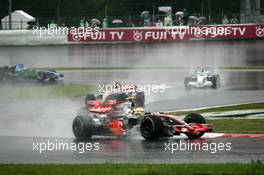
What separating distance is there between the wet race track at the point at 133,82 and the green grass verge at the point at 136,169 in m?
1.11

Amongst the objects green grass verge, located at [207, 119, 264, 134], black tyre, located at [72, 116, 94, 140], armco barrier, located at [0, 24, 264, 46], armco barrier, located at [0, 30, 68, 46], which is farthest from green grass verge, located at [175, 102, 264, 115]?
armco barrier, located at [0, 30, 68, 46]

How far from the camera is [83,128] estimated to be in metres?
17.5

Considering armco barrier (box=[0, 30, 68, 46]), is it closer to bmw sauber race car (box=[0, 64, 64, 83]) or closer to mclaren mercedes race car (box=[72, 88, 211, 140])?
bmw sauber race car (box=[0, 64, 64, 83])

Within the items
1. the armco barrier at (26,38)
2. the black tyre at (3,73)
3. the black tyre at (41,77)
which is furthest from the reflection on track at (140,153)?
the armco barrier at (26,38)

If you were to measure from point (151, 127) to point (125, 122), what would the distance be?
1.09 m

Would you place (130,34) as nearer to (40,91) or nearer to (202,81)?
(40,91)

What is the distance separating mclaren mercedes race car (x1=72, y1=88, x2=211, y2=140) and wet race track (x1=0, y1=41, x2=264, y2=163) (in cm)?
24

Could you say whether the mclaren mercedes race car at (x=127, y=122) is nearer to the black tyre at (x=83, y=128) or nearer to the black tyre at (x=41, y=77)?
the black tyre at (x=83, y=128)

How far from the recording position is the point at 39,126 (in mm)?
21281

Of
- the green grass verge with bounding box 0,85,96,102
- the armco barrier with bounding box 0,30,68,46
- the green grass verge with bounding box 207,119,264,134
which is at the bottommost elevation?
the green grass verge with bounding box 207,119,264,134

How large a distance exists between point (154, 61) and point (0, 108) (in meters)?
18.1

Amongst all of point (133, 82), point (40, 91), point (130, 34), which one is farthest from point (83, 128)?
point (130, 34)

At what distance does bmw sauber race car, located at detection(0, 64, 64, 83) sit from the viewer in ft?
124

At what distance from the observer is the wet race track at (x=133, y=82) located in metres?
14.5
